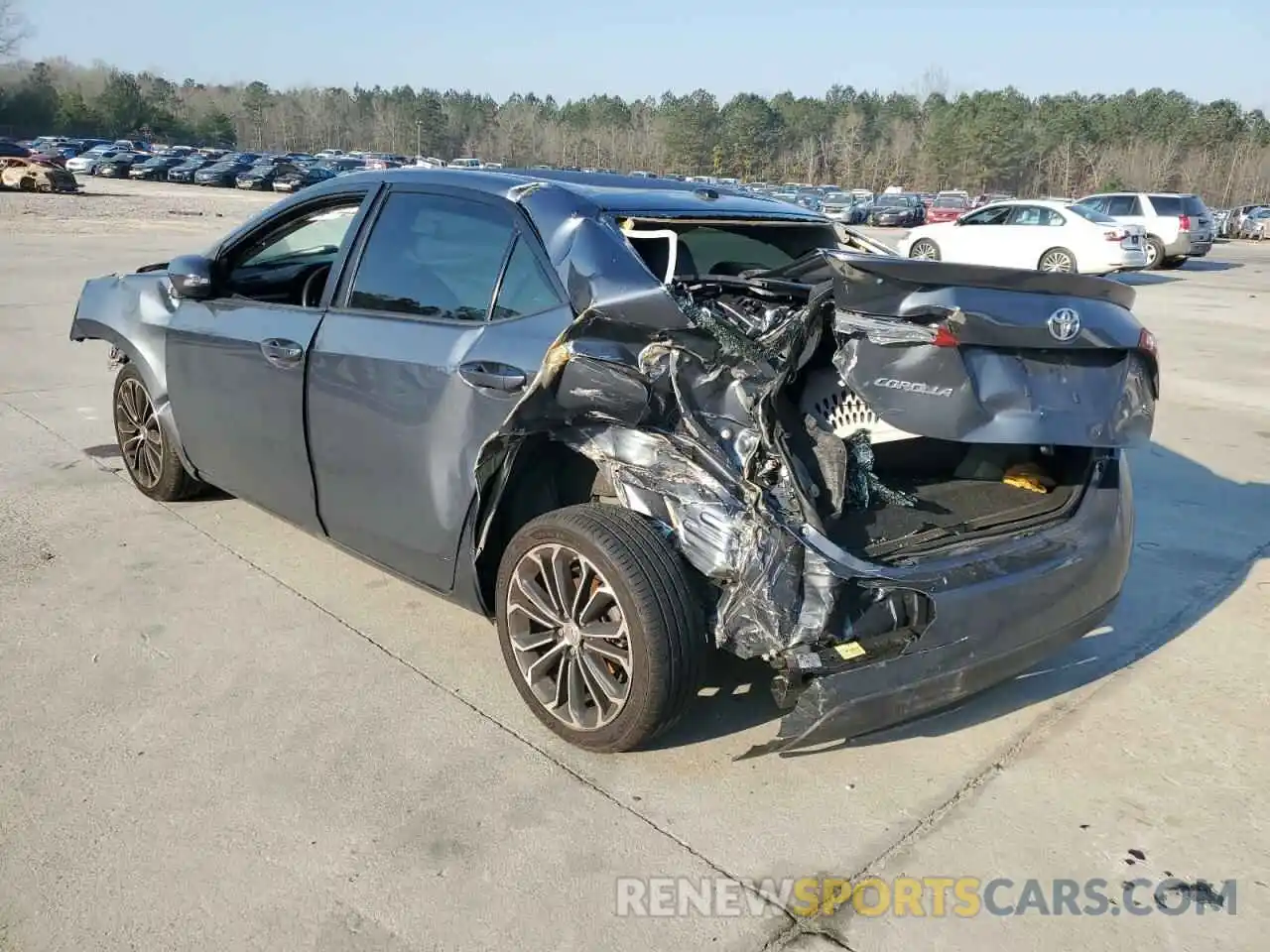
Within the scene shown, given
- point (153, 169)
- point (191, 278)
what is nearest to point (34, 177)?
point (153, 169)

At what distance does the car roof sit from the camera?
3.55 meters

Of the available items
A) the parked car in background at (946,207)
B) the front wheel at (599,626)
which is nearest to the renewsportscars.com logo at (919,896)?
the front wheel at (599,626)

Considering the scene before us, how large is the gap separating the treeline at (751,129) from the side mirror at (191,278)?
248ft

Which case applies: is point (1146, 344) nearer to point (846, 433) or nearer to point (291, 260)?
point (846, 433)

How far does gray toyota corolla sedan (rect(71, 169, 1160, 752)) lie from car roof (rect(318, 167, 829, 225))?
3cm

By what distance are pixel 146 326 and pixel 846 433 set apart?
11.2 feet

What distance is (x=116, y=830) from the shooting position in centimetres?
278

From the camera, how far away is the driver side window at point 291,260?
4.38 metres

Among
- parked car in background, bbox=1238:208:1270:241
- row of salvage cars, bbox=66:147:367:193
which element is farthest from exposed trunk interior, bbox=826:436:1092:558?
row of salvage cars, bbox=66:147:367:193

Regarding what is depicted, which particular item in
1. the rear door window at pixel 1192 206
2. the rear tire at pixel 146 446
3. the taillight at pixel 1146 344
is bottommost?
the rear tire at pixel 146 446

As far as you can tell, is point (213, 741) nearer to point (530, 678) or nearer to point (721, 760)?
point (530, 678)

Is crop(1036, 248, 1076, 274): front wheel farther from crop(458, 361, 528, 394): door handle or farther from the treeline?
the treeline

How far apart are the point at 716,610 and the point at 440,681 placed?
3.92 feet

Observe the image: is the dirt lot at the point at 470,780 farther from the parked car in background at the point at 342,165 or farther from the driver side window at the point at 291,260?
the parked car in background at the point at 342,165
